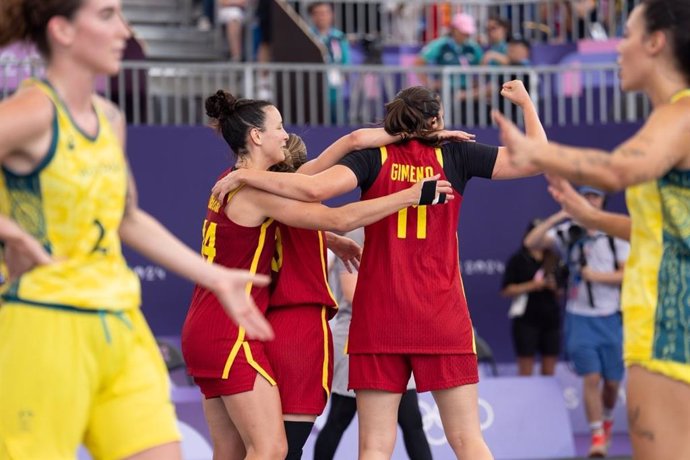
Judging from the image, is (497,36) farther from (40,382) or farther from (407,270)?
(40,382)

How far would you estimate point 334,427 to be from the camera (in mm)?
7801

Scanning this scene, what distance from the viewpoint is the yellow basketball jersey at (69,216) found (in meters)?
3.84

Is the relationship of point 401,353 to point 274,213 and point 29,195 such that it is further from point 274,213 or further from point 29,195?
point 29,195

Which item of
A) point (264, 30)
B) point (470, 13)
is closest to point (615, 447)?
point (264, 30)

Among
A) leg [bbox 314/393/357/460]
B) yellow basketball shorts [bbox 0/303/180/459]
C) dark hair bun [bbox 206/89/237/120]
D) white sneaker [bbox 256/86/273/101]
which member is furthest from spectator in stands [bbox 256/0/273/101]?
yellow basketball shorts [bbox 0/303/180/459]

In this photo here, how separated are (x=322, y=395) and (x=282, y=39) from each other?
27.7 feet

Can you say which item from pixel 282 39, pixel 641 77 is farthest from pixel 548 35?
pixel 641 77

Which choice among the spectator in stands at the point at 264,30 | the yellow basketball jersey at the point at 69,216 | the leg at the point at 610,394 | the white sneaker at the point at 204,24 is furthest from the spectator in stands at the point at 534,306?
the yellow basketball jersey at the point at 69,216

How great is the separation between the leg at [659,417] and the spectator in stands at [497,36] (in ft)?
33.7

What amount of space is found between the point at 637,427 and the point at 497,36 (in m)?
10.9

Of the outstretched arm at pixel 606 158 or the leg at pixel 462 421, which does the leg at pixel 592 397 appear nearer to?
the leg at pixel 462 421

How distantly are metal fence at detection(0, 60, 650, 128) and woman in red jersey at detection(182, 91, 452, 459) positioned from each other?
6.38m

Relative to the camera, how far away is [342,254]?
659cm

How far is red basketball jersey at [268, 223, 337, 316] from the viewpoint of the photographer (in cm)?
605
